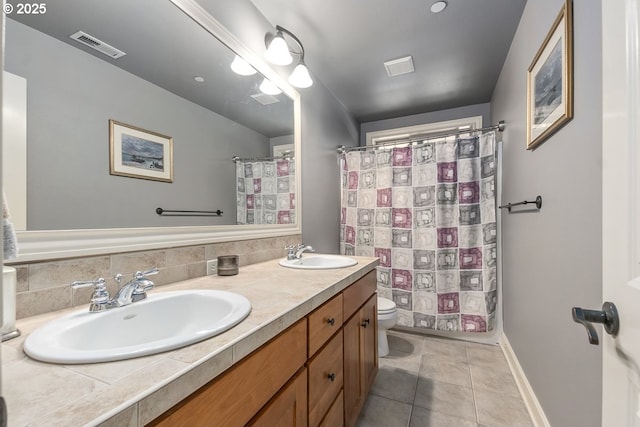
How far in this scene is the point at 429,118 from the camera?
9.87 feet

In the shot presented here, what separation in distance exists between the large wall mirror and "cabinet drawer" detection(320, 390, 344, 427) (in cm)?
88

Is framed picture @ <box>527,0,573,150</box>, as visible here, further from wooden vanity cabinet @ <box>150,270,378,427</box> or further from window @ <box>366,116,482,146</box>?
window @ <box>366,116,482,146</box>

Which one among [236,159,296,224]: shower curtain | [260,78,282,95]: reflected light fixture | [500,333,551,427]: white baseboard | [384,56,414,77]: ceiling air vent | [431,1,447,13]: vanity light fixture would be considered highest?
[431,1,447,13]: vanity light fixture

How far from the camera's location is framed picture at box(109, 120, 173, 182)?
0.91 meters

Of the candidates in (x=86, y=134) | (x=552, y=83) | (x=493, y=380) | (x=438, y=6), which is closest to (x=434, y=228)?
(x=493, y=380)

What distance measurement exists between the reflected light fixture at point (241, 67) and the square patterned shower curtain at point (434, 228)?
4.57 feet

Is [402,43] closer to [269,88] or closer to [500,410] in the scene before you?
[269,88]

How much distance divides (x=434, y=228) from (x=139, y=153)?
2162 millimetres

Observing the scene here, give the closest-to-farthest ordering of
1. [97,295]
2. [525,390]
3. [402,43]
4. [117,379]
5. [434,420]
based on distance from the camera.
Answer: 1. [117,379]
2. [97,295]
3. [434,420]
4. [525,390]
5. [402,43]

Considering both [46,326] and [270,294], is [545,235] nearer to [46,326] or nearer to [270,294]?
[270,294]

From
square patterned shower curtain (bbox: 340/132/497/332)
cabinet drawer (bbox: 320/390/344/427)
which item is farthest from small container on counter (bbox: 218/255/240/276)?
square patterned shower curtain (bbox: 340/132/497/332)

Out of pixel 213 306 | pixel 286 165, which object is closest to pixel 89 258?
pixel 213 306

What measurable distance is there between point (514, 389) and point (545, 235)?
1072 millimetres

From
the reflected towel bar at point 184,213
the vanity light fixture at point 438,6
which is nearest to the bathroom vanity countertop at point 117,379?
the reflected towel bar at point 184,213
